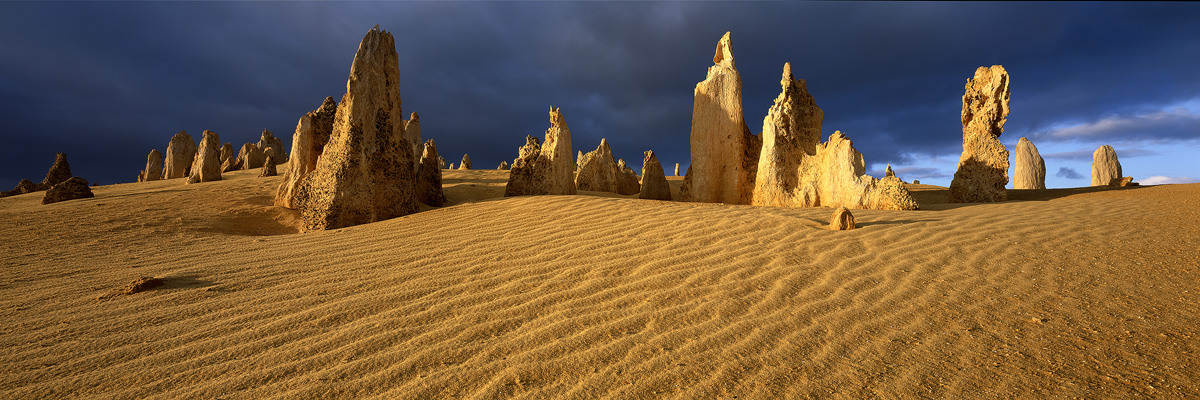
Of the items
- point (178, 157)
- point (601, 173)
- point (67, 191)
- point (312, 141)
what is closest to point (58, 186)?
point (67, 191)

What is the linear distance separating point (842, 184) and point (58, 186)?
1502 cm

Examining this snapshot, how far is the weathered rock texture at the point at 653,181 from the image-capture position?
11.0 m

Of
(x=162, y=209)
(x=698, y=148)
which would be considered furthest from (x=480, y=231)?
(x=162, y=209)

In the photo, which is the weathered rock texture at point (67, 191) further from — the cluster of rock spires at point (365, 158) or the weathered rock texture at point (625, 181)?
the weathered rock texture at point (625, 181)

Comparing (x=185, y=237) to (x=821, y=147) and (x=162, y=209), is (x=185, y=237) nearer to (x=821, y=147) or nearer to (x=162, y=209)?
(x=162, y=209)

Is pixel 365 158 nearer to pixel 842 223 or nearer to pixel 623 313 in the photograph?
pixel 623 313

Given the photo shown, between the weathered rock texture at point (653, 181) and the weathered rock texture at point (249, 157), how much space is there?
2391 centimetres

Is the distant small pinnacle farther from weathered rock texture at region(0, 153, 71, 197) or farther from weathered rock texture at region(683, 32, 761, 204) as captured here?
weathered rock texture at region(0, 153, 71, 197)

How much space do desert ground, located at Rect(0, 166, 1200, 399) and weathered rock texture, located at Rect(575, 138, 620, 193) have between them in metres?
8.79

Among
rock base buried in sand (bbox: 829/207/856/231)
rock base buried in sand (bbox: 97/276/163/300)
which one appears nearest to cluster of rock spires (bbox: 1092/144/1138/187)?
rock base buried in sand (bbox: 829/207/856/231)

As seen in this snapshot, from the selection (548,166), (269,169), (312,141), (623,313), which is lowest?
(623,313)

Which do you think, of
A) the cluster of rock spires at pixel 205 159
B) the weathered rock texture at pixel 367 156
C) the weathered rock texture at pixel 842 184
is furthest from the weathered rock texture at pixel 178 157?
the weathered rock texture at pixel 842 184

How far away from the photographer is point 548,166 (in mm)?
9852

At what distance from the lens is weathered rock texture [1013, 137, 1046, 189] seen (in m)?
16.8
